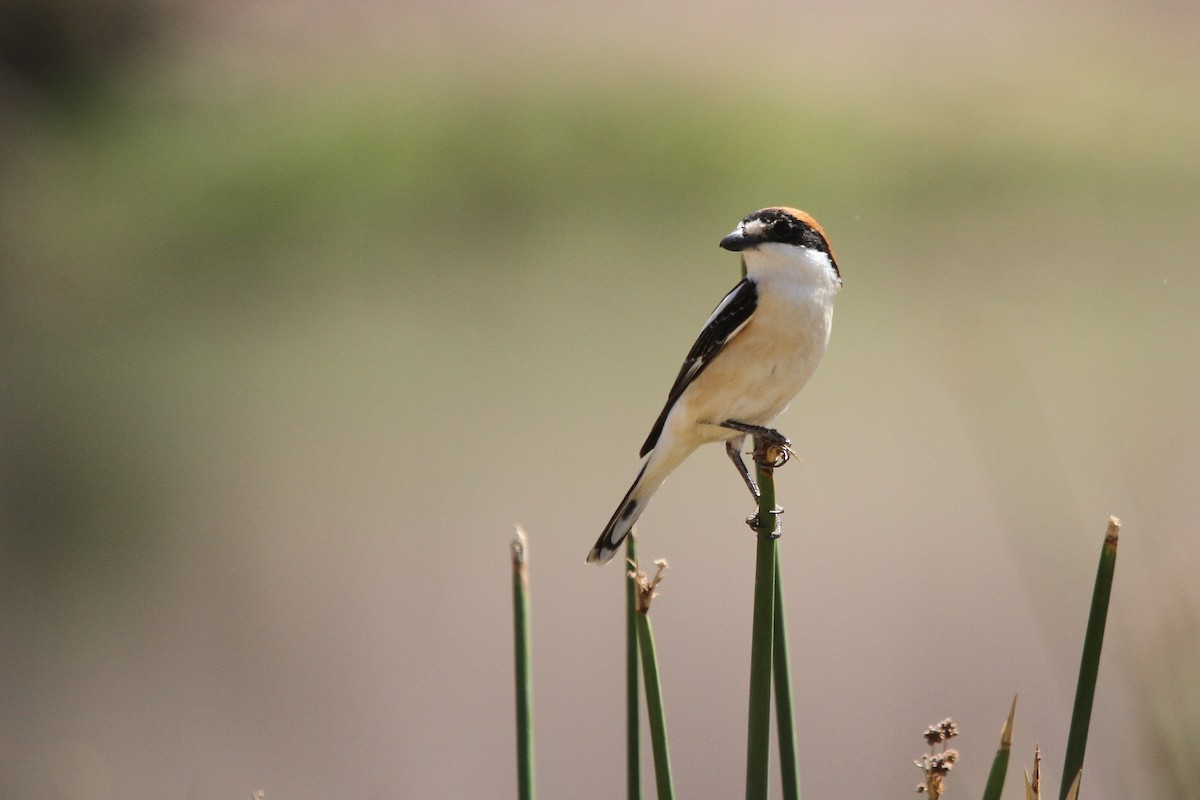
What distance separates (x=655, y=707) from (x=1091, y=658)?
24.0 inches

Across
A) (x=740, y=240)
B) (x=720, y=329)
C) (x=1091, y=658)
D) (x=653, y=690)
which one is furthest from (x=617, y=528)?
(x=1091, y=658)

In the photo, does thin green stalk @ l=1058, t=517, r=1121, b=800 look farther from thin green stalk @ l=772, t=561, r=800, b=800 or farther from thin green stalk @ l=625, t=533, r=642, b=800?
thin green stalk @ l=625, t=533, r=642, b=800

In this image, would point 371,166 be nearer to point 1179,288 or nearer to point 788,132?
point 788,132

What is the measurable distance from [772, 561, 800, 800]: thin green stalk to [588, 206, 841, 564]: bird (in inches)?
39.6

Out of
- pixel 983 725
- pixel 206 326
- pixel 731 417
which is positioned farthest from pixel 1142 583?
pixel 206 326

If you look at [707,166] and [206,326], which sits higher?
[707,166]

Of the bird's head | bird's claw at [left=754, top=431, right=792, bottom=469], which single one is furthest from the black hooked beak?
bird's claw at [left=754, top=431, right=792, bottom=469]

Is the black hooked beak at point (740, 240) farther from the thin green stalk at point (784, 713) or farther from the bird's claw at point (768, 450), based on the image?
the thin green stalk at point (784, 713)

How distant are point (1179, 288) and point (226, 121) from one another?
883 centimetres

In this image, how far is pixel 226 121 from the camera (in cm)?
1227

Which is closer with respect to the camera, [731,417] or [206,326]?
[731,417]

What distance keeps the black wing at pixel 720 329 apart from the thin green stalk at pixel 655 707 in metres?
1.44

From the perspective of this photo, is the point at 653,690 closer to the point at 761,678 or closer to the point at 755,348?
the point at 761,678

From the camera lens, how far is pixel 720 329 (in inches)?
126
